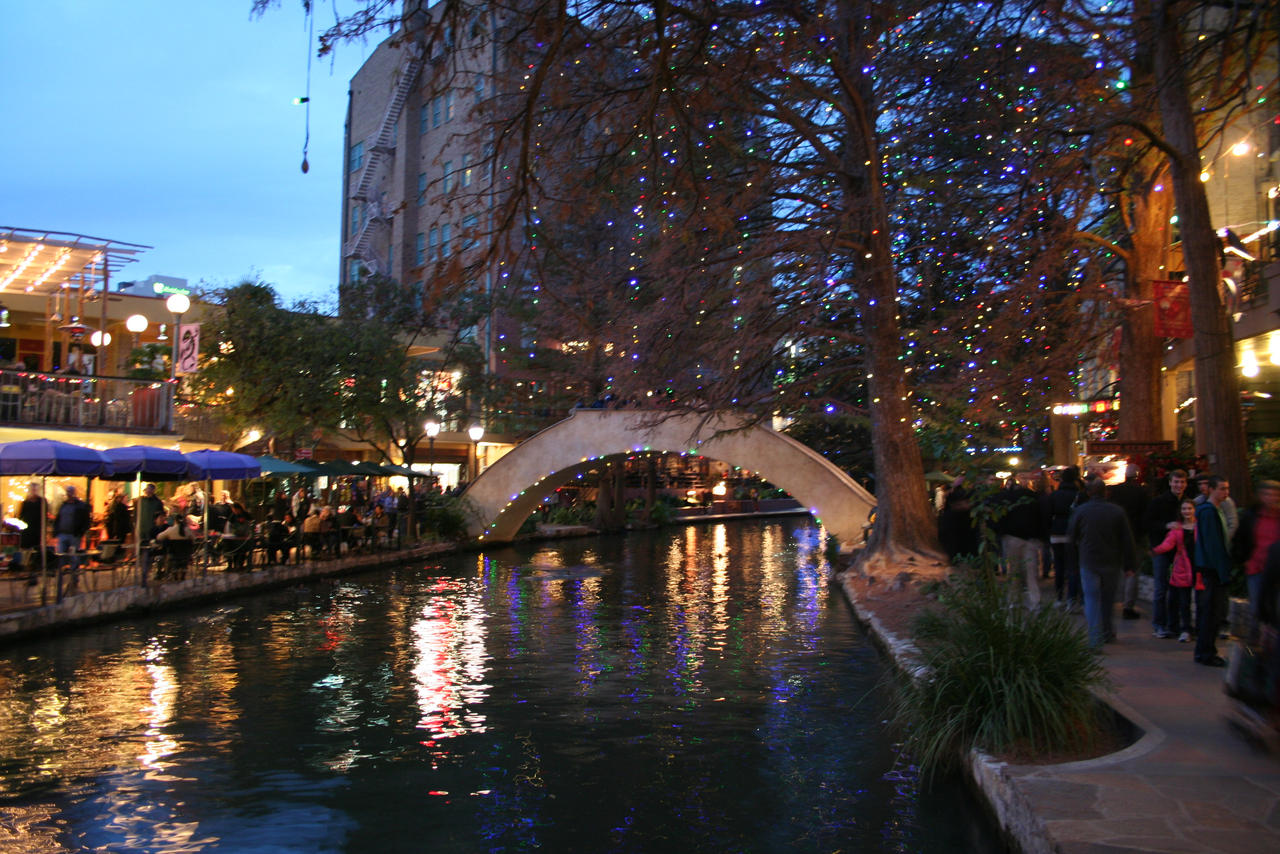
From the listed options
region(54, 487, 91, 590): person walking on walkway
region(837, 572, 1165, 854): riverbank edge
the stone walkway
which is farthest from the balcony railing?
the stone walkway

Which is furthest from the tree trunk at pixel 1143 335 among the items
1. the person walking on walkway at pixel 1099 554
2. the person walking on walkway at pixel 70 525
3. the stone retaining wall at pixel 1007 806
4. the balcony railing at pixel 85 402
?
the balcony railing at pixel 85 402

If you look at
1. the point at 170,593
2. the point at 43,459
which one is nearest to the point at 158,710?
the point at 43,459

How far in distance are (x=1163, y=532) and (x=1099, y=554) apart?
68.0 inches

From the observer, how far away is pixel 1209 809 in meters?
5.46

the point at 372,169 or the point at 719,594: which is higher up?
the point at 372,169

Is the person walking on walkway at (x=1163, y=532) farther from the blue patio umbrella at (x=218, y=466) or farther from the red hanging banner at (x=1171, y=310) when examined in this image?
the blue patio umbrella at (x=218, y=466)

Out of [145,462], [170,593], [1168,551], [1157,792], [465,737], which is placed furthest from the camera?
[170,593]

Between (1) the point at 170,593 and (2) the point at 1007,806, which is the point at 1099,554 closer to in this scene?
(2) the point at 1007,806

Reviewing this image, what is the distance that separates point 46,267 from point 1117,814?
1040 inches

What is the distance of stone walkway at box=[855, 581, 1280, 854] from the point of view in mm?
5090

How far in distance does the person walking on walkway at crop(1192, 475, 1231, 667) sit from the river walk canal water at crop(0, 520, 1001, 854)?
9.13ft

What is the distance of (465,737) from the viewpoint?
29.8 feet

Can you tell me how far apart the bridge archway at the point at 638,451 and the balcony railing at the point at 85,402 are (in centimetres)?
939

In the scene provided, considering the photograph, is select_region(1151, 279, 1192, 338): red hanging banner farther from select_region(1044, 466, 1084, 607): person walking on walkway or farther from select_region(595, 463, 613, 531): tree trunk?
select_region(595, 463, 613, 531): tree trunk
